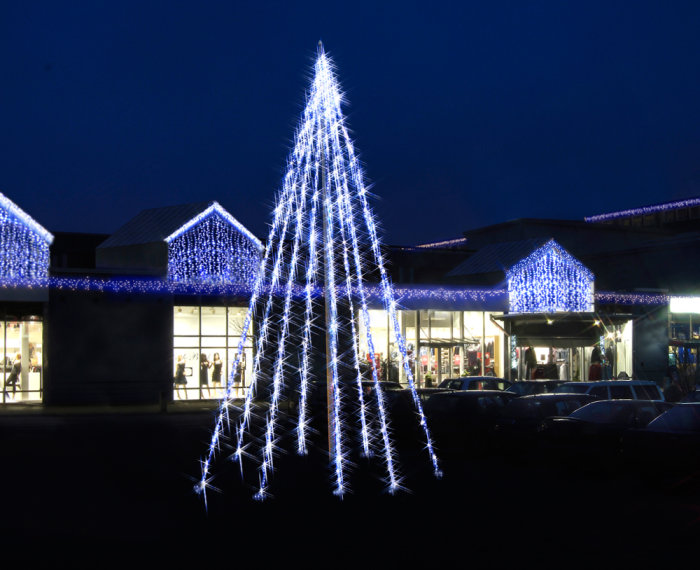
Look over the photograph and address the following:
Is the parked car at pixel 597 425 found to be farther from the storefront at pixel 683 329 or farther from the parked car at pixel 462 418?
the storefront at pixel 683 329

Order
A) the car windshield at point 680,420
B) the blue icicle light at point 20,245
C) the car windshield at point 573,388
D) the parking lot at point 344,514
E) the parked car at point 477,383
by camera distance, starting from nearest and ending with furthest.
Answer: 1. the parking lot at point 344,514
2. the car windshield at point 680,420
3. the car windshield at point 573,388
4. the parked car at point 477,383
5. the blue icicle light at point 20,245

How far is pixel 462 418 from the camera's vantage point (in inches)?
733

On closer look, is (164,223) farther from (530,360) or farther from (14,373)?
(530,360)

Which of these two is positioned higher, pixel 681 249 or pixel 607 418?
pixel 681 249

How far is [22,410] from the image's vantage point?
104ft

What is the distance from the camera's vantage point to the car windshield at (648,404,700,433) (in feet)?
46.0

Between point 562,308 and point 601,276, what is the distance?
43.1 feet

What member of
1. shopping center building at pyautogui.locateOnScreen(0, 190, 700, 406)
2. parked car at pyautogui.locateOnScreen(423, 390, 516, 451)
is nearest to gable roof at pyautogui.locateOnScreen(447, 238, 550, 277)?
shopping center building at pyautogui.locateOnScreen(0, 190, 700, 406)

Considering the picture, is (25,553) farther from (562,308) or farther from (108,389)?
(562,308)

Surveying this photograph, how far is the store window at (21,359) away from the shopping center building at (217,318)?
0.12 feet

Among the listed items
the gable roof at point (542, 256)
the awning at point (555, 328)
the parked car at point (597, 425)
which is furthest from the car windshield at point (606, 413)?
the gable roof at point (542, 256)

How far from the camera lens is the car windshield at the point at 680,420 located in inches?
551

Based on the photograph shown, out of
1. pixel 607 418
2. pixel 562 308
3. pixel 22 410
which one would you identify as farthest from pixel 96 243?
pixel 607 418

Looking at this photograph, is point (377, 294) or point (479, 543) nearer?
point (479, 543)
